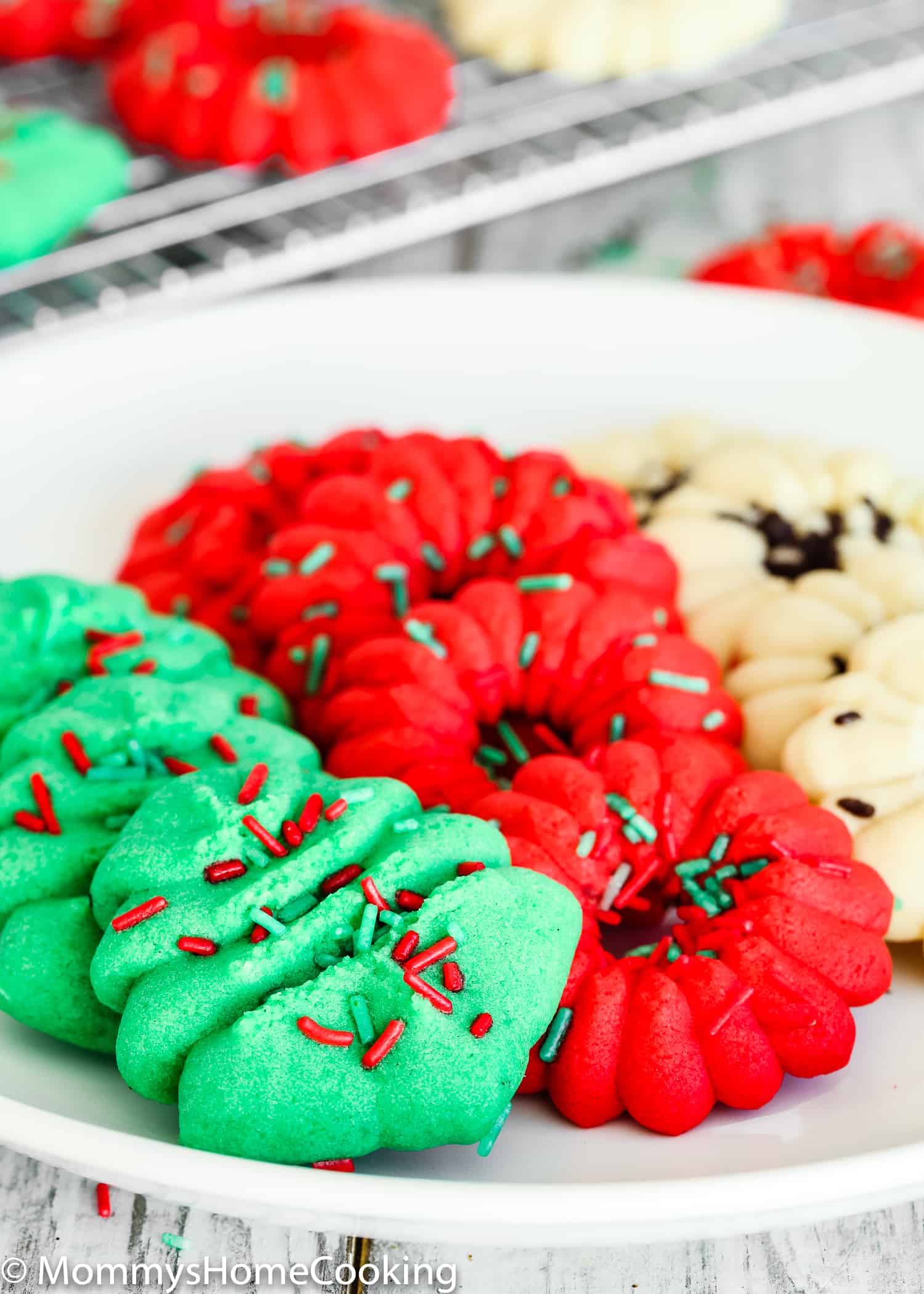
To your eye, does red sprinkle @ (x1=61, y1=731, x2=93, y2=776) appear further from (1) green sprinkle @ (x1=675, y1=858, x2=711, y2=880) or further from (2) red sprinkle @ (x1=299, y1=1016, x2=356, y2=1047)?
(1) green sprinkle @ (x1=675, y1=858, x2=711, y2=880)

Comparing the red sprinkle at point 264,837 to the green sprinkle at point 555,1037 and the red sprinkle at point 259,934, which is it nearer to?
the red sprinkle at point 259,934

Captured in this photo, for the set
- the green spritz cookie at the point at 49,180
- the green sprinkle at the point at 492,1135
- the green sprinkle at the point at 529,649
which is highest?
the green spritz cookie at the point at 49,180

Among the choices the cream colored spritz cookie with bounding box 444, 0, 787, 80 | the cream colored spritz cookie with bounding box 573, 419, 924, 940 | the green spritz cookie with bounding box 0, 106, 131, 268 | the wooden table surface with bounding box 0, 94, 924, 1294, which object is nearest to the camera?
the wooden table surface with bounding box 0, 94, 924, 1294

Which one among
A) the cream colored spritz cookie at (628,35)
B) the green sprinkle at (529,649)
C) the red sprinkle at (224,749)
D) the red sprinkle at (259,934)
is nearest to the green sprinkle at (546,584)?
the green sprinkle at (529,649)

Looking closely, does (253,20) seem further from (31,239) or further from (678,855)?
(678,855)

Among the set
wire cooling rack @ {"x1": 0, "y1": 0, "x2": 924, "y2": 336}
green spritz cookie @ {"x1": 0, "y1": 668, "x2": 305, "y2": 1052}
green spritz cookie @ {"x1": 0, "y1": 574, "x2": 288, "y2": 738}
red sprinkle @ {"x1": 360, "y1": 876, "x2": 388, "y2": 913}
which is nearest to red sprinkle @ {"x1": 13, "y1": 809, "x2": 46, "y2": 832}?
green spritz cookie @ {"x1": 0, "y1": 668, "x2": 305, "y2": 1052}

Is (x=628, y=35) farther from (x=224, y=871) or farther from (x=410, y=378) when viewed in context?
(x=224, y=871)
